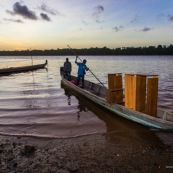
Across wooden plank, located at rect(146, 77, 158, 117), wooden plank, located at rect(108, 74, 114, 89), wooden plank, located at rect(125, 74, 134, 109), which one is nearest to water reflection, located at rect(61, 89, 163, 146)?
wooden plank, located at rect(146, 77, 158, 117)

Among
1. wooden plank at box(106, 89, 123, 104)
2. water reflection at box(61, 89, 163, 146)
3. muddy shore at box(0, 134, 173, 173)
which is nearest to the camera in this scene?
muddy shore at box(0, 134, 173, 173)

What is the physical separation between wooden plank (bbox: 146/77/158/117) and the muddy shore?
1.60 meters

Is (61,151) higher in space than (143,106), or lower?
lower

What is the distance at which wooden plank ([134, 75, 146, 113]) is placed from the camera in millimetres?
7762

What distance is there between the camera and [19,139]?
291 inches

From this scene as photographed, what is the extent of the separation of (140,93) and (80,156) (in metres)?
3.30

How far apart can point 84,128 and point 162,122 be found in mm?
2914

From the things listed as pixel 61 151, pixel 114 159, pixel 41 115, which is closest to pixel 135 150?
pixel 114 159

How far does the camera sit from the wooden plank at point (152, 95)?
771cm

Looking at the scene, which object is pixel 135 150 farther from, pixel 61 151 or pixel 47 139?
pixel 47 139

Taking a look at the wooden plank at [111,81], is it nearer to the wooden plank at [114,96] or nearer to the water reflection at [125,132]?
the wooden plank at [114,96]

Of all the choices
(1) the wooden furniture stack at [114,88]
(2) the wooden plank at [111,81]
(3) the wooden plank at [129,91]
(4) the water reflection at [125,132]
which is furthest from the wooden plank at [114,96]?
(3) the wooden plank at [129,91]

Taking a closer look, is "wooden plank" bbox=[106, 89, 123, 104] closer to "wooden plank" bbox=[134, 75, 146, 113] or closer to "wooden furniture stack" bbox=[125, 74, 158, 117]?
"wooden furniture stack" bbox=[125, 74, 158, 117]

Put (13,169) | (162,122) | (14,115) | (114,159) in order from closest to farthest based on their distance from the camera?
(13,169) < (114,159) < (162,122) < (14,115)
